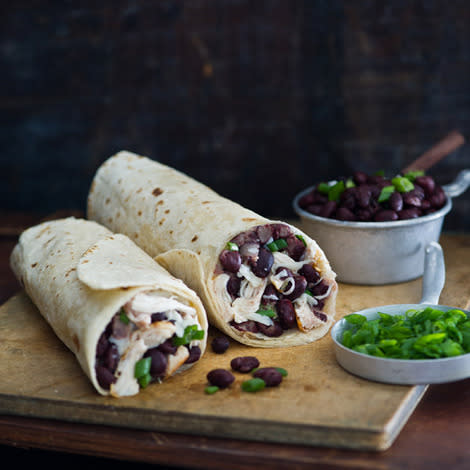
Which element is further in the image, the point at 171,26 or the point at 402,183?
the point at 171,26

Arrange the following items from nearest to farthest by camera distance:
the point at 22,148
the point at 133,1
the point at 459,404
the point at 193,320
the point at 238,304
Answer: the point at 459,404 → the point at 193,320 → the point at 238,304 → the point at 133,1 → the point at 22,148

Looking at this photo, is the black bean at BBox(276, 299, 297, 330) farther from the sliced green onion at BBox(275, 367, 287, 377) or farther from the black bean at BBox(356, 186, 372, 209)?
the black bean at BBox(356, 186, 372, 209)

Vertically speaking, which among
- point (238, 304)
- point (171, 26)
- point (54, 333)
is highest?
point (171, 26)

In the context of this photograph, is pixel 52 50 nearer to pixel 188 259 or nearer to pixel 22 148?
pixel 22 148

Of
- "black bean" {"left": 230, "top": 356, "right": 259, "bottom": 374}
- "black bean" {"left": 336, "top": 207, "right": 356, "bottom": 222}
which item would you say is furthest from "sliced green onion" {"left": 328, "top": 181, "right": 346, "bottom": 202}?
"black bean" {"left": 230, "top": 356, "right": 259, "bottom": 374}

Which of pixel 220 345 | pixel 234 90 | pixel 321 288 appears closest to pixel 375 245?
pixel 321 288

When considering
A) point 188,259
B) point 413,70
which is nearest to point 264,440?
point 188,259

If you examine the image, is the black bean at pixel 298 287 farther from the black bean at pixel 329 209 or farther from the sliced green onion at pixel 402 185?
the sliced green onion at pixel 402 185

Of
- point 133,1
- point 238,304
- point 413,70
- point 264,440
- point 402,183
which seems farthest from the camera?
point 133,1

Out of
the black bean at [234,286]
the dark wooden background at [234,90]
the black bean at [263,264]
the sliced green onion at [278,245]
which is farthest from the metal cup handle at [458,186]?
the black bean at [234,286]
